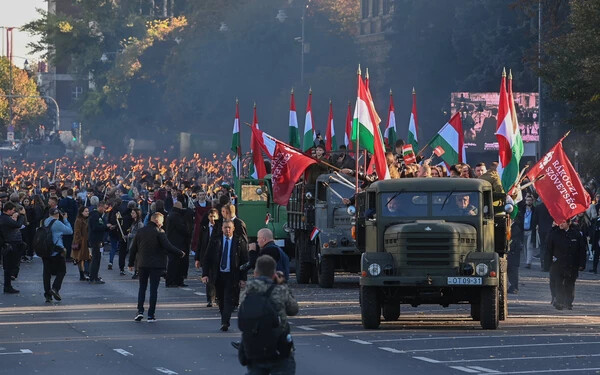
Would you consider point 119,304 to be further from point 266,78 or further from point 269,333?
point 266,78

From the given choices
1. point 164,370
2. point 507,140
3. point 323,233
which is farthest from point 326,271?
point 164,370

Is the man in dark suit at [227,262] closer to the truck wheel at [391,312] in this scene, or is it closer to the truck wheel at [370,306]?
the truck wheel at [370,306]

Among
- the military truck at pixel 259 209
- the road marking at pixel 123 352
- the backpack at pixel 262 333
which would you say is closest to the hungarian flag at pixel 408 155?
the military truck at pixel 259 209

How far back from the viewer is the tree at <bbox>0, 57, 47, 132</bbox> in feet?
507

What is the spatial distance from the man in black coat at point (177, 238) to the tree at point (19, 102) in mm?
120744

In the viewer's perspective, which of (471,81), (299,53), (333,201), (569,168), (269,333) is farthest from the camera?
(299,53)

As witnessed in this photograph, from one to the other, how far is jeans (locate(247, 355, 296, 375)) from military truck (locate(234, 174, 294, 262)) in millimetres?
22938

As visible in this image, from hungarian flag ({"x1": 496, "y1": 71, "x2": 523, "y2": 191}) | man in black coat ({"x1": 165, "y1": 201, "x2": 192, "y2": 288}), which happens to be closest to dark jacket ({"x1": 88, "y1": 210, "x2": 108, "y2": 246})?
man in black coat ({"x1": 165, "y1": 201, "x2": 192, "y2": 288})

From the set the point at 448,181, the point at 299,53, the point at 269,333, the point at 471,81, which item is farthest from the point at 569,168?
the point at 299,53

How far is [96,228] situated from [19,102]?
423ft

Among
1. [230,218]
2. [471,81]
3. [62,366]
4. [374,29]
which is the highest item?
[374,29]

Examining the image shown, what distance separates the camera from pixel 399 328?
74.0 feet

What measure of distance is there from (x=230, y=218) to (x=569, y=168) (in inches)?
234

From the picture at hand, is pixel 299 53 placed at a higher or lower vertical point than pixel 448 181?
higher
